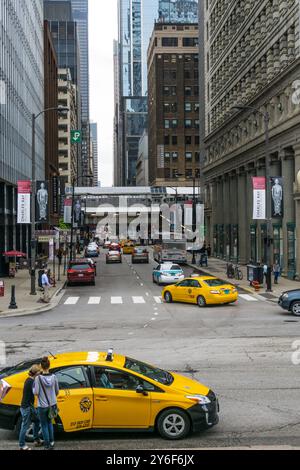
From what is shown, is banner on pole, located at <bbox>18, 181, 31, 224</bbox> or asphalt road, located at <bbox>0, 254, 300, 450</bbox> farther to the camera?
banner on pole, located at <bbox>18, 181, 31, 224</bbox>

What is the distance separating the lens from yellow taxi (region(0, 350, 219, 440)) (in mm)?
9672

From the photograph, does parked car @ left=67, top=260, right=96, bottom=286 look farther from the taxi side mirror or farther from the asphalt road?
the taxi side mirror

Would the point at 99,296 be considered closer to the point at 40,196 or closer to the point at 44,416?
the point at 40,196

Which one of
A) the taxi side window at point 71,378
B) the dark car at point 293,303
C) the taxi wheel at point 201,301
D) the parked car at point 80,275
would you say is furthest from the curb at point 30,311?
the taxi side window at point 71,378

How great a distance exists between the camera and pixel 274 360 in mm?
15625

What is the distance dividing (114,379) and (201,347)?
26.6 ft

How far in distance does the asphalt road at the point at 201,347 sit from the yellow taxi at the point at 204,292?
1.26ft

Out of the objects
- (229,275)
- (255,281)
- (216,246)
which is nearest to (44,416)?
(255,281)

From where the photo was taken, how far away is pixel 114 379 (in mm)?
9914

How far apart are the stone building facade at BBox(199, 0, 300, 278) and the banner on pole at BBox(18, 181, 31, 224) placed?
1432cm

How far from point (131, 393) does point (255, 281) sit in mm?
26260

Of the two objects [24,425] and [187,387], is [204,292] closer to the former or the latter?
[187,387]

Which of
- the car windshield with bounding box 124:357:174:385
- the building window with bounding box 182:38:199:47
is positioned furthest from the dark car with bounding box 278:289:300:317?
the building window with bounding box 182:38:199:47

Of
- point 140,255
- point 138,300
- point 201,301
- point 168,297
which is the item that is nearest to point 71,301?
point 138,300
